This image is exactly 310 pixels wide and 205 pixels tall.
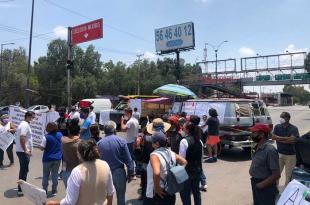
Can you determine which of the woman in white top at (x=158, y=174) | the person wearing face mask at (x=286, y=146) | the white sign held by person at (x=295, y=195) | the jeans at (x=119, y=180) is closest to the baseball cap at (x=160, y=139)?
the woman in white top at (x=158, y=174)

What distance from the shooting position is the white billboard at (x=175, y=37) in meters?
44.4

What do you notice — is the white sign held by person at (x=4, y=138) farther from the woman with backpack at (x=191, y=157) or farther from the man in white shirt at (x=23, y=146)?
the woman with backpack at (x=191, y=157)

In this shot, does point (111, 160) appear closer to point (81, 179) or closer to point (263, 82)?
point (81, 179)

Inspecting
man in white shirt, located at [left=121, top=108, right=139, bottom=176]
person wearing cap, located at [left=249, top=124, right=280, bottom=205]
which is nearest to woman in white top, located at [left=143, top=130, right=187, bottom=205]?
person wearing cap, located at [left=249, top=124, right=280, bottom=205]

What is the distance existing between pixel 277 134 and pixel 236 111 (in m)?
5.45

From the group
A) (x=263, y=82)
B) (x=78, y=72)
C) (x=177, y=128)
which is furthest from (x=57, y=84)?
(x=177, y=128)

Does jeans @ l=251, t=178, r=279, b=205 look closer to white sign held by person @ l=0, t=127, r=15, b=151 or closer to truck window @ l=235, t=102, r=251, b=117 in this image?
white sign held by person @ l=0, t=127, r=15, b=151

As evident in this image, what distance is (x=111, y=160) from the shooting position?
632cm

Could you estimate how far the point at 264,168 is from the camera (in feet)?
17.3

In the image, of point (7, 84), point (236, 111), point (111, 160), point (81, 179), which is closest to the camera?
point (81, 179)

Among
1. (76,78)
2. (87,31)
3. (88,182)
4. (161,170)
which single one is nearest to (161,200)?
(161,170)

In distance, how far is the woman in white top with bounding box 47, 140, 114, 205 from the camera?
4.24 m

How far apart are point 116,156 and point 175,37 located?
134ft

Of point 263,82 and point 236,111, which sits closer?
point 236,111
